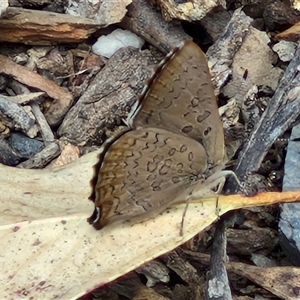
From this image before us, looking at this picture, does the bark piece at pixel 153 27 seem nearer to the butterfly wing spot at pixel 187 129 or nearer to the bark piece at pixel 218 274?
the butterfly wing spot at pixel 187 129

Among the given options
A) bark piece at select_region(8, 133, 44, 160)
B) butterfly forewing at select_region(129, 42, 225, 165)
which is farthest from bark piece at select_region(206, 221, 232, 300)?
bark piece at select_region(8, 133, 44, 160)

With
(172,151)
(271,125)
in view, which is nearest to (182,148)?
(172,151)

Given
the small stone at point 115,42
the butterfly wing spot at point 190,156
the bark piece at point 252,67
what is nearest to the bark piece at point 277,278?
the butterfly wing spot at point 190,156

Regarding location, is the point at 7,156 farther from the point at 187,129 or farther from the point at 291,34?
the point at 291,34

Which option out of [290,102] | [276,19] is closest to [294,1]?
[276,19]

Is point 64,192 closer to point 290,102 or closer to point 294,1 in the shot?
point 290,102

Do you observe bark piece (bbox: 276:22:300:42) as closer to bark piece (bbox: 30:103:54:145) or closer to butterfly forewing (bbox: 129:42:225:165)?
butterfly forewing (bbox: 129:42:225:165)
